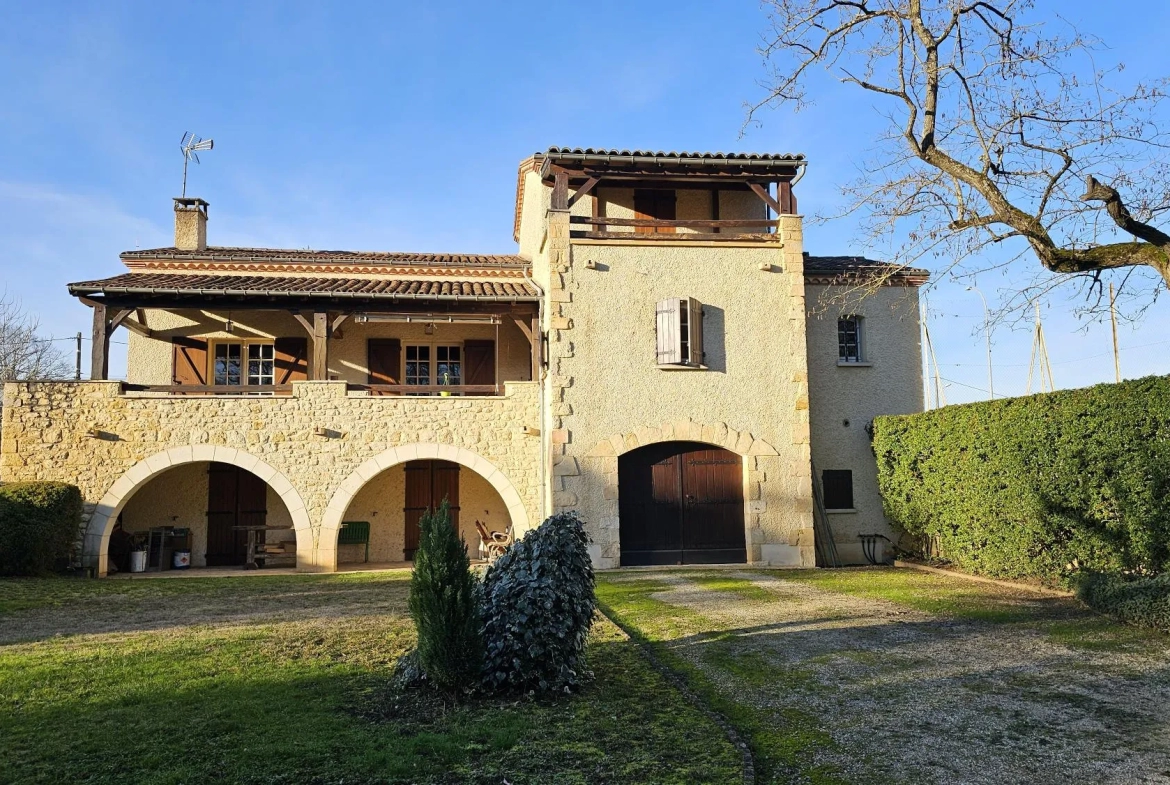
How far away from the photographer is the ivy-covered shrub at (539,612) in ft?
17.1

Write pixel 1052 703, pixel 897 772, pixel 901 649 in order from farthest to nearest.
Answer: pixel 901 649 < pixel 1052 703 < pixel 897 772

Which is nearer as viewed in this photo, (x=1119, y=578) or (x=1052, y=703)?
(x=1052, y=703)

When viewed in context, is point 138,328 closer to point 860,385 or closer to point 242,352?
point 242,352

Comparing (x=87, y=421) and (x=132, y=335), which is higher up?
(x=132, y=335)

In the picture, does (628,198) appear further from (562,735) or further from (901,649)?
(562,735)

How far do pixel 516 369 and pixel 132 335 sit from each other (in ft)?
23.6

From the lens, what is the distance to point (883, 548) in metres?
14.4

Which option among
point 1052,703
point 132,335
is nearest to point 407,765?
point 1052,703

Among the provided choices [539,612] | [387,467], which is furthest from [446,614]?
[387,467]

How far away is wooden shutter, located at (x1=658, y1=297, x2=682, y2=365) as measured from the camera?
12.9 m

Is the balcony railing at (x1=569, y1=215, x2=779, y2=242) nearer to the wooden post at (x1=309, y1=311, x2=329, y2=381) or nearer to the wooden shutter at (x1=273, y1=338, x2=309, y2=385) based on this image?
the wooden post at (x1=309, y1=311, x2=329, y2=381)

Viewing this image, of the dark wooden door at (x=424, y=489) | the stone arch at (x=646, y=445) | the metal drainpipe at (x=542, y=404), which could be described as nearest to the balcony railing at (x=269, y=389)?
the metal drainpipe at (x=542, y=404)

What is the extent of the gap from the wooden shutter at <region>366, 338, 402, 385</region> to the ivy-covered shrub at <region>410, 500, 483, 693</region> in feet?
35.9

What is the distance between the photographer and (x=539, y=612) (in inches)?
209
